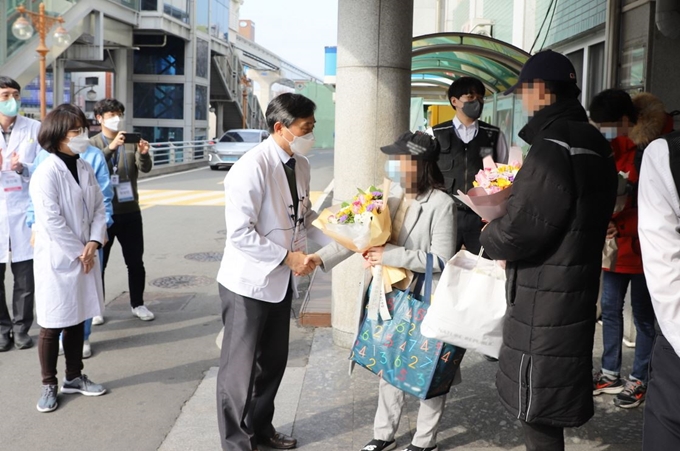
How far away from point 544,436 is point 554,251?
0.84 metres

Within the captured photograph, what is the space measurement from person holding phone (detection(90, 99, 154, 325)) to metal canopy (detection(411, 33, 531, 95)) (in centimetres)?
400

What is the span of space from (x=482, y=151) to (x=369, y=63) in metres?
1.16

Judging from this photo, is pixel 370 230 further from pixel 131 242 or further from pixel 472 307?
pixel 131 242

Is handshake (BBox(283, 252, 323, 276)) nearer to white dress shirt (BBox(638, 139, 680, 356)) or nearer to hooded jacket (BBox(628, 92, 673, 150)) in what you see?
white dress shirt (BBox(638, 139, 680, 356))

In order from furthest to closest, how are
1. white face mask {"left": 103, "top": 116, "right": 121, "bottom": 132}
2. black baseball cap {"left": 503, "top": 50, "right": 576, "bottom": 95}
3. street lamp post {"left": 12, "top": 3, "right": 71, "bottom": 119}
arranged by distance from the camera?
street lamp post {"left": 12, "top": 3, "right": 71, "bottom": 119}
white face mask {"left": 103, "top": 116, "right": 121, "bottom": 132}
black baseball cap {"left": 503, "top": 50, "right": 576, "bottom": 95}

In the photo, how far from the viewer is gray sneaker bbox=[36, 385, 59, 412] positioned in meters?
4.80

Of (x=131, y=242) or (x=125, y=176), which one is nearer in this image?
(x=125, y=176)

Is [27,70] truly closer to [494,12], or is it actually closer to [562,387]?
[494,12]

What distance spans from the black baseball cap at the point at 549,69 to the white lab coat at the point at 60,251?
327cm

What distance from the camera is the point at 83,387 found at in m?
5.11

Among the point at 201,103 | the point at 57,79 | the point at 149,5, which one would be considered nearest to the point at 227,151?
the point at 57,79

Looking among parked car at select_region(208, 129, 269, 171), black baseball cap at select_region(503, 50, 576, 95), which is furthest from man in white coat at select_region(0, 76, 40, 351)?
parked car at select_region(208, 129, 269, 171)

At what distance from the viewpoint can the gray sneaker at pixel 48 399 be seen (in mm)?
4801

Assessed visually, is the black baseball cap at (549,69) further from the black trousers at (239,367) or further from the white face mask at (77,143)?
the white face mask at (77,143)
